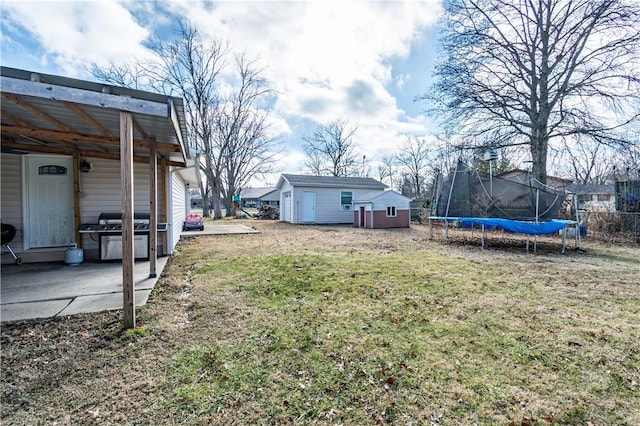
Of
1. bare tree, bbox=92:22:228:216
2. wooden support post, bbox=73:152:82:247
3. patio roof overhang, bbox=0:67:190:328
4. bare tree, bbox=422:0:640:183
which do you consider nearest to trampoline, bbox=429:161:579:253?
bare tree, bbox=422:0:640:183

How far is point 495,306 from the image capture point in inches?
147

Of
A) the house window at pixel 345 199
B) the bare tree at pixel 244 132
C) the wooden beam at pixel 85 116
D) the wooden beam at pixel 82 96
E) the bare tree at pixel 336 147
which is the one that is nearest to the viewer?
the wooden beam at pixel 82 96

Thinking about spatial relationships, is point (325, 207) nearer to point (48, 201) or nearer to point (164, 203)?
point (164, 203)

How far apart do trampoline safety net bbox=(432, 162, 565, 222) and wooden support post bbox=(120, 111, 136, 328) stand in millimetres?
9667

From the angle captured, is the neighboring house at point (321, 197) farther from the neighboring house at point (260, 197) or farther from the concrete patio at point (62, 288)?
the neighboring house at point (260, 197)

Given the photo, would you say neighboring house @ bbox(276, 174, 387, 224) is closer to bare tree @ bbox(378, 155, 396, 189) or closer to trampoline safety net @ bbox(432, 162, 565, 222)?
trampoline safety net @ bbox(432, 162, 565, 222)

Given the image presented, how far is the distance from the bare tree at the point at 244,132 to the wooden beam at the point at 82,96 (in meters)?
23.7

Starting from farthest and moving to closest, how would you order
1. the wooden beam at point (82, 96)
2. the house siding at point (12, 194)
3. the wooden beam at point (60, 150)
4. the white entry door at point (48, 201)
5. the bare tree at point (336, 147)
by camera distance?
the bare tree at point (336, 147), the white entry door at point (48, 201), the house siding at point (12, 194), the wooden beam at point (60, 150), the wooden beam at point (82, 96)

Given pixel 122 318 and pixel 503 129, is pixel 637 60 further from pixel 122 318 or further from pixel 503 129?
pixel 122 318

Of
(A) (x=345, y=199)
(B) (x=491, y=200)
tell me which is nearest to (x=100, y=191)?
(B) (x=491, y=200)

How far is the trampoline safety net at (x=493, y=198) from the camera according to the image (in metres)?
9.26

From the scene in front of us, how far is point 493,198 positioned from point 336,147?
25956mm

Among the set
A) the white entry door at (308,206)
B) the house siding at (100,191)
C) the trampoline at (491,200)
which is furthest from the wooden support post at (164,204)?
the white entry door at (308,206)

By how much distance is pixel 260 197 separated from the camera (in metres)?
51.6
